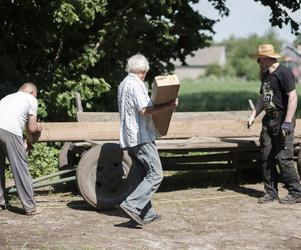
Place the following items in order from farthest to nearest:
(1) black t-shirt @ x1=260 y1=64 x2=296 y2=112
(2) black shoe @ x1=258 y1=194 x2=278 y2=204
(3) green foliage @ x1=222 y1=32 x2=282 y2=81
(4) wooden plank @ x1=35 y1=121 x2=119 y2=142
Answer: (3) green foliage @ x1=222 y1=32 x2=282 y2=81 < (4) wooden plank @ x1=35 y1=121 x2=119 y2=142 < (2) black shoe @ x1=258 y1=194 x2=278 y2=204 < (1) black t-shirt @ x1=260 y1=64 x2=296 y2=112

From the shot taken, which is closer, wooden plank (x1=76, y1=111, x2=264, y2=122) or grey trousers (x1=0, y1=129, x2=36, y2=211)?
grey trousers (x1=0, y1=129, x2=36, y2=211)

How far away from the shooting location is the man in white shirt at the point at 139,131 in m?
6.72

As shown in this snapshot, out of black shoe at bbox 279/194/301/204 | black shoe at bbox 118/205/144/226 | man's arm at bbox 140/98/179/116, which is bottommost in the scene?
Result: black shoe at bbox 279/194/301/204

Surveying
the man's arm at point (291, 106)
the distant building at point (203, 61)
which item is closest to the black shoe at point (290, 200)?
the man's arm at point (291, 106)

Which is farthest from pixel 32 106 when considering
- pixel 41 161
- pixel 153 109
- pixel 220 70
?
pixel 220 70

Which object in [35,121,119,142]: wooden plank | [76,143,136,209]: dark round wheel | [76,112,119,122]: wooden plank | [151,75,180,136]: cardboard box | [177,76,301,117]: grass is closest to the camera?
[151,75,180,136]: cardboard box

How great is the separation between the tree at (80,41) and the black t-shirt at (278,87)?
3347 millimetres

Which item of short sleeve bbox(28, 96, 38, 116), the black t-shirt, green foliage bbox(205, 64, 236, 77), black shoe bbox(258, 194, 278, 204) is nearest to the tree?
short sleeve bbox(28, 96, 38, 116)

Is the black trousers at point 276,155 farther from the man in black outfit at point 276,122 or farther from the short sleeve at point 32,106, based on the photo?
the short sleeve at point 32,106

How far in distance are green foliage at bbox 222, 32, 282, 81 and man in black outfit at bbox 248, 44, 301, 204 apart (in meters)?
96.6

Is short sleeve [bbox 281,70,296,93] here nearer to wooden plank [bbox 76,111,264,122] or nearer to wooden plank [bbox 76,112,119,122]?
wooden plank [bbox 76,111,264,122]

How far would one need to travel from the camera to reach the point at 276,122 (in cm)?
791

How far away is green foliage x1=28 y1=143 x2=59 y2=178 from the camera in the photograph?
10.7 metres

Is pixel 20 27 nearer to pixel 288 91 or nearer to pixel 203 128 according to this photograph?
pixel 203 128
